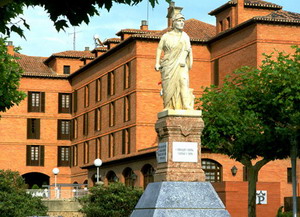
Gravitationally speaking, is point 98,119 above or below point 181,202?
above

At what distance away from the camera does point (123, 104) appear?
222ft

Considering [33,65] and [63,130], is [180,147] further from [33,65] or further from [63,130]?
[33,65]

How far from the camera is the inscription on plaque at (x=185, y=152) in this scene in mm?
22156

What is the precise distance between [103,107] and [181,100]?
50.6 m

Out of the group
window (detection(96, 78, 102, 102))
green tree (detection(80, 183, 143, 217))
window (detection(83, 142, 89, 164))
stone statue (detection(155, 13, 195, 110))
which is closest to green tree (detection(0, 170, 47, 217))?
green tree (detection(80, 183, 143, 217))

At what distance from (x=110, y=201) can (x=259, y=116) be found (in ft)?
28.3

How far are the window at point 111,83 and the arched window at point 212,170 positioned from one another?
1867 cm

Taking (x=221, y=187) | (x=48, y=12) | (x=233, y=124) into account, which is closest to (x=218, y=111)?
(x=233, y=124)

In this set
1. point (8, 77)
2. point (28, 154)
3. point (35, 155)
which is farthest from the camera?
point (35, 155)

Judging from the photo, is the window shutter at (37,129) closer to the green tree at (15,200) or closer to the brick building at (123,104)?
the brick building at (123,104)

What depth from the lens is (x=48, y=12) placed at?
30.3 ft

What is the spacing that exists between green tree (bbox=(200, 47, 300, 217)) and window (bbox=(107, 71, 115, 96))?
30528 millimetres

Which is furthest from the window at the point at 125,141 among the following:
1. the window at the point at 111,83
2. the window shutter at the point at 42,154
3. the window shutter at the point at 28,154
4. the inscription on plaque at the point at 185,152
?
the inscription on plaque at the point at 185,152

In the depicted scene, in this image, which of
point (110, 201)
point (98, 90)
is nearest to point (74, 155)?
point (98, 90)
